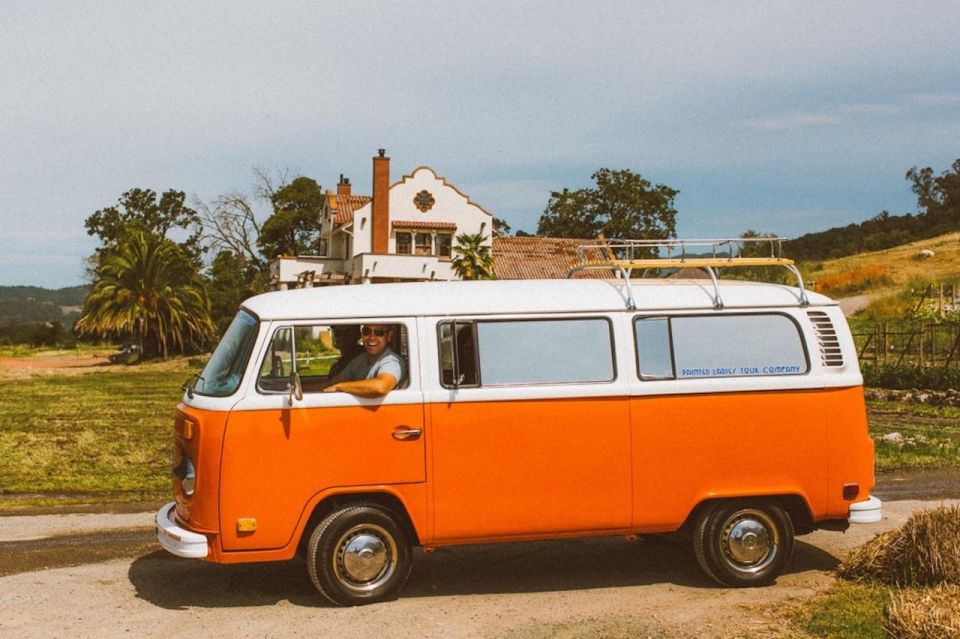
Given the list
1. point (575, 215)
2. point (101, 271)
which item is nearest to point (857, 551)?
point (101, 271)

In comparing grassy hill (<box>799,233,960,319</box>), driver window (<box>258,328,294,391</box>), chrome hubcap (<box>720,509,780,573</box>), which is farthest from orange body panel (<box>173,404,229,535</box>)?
grassy hill (<box>799,233,960,319</box>)

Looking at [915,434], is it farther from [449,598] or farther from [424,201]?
[424,201]

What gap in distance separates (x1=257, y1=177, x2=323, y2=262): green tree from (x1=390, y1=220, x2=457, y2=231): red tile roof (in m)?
22.1

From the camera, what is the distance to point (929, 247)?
267 feet

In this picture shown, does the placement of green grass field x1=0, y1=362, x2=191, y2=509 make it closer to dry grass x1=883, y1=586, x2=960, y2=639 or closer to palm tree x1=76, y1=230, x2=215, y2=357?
dry grass x1=883, y1=586, x2=960, y2=639

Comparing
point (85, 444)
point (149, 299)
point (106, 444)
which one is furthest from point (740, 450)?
point (149, 299)

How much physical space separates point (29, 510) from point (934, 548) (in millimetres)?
9470

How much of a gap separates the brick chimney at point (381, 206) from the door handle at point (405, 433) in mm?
52874

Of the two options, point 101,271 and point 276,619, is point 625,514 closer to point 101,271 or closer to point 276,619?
point 276,619

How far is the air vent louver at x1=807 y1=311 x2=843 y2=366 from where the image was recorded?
8.02 meters

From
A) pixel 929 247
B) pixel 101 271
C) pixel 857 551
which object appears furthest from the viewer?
pixel 929 247

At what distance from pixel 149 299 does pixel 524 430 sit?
54298 mm

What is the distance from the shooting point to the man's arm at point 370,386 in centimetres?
730

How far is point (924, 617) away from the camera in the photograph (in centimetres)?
571
